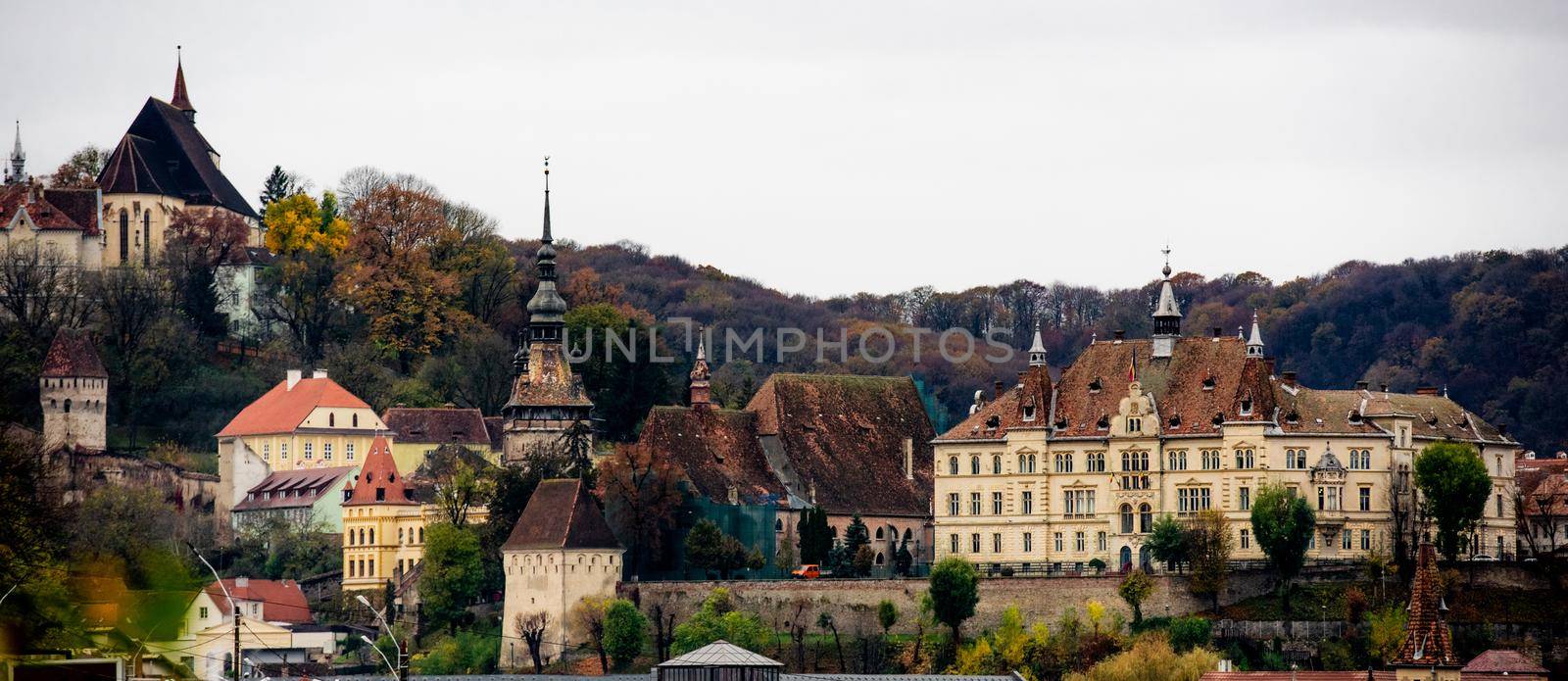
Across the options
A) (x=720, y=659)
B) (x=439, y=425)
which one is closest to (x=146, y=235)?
(x=439, y=425)

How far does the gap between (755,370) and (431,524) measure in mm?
47914

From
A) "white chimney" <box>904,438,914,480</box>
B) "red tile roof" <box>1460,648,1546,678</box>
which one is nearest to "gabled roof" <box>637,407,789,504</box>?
"white chimney" <box>904,438,914,480</box>

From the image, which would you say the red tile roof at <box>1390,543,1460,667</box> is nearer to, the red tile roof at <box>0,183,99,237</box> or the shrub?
the shrub

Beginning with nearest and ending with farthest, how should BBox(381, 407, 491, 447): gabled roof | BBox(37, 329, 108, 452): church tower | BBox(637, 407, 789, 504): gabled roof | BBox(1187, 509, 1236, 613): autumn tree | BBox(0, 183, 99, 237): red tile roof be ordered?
BBox(1187, 509, 1236, 613): autumn tree → BBox(637, 407, 789, 504): gabled roof → BBox(381, 407, 491, 447): gabled roof → BBox(37, 329, 108, 452): church tower → BBox(0, 183, 99, 237): red tile roof

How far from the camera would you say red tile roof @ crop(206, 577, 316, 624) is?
11206 centimetres

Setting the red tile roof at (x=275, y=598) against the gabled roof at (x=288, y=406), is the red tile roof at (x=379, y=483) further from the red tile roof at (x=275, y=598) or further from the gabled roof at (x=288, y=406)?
the gabled roof at (x=288, y=406)

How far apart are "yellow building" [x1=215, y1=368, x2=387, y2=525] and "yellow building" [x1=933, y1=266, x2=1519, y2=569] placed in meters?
34.2

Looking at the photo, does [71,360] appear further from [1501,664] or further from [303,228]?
[1501,664]

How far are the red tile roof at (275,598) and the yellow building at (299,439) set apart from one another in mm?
12469

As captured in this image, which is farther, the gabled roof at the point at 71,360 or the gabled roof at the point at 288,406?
the gabled roof at the point at 288,406

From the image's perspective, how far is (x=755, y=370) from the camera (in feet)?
517

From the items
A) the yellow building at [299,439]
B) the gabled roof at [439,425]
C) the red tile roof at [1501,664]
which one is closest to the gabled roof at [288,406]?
the yellow building at [299,439]

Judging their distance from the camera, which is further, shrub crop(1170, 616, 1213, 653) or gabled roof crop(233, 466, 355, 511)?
gabled roof crop(233, 466, 355, 511)

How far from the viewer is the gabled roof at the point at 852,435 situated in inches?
4429
